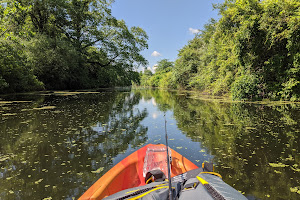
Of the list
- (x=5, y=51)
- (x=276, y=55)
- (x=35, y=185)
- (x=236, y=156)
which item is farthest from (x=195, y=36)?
(x=35, y=185)

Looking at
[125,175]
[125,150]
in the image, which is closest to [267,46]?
[125,150]

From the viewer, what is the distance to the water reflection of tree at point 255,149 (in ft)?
7.41

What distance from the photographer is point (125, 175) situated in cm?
214

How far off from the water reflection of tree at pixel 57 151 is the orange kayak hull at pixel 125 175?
537 mm

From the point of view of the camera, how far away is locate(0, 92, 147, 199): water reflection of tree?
2.26 metres

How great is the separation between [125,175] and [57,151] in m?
1.96

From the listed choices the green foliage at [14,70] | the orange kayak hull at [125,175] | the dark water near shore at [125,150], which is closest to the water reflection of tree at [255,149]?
the dark water near shore at [125,150]

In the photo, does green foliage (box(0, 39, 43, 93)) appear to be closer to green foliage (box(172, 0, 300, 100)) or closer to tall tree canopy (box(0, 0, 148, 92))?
tall tree canopy (box(0, 0, 148, 92))

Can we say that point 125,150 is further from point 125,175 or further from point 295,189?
point 295,189

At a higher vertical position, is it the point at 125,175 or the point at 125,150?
the point at 125,175

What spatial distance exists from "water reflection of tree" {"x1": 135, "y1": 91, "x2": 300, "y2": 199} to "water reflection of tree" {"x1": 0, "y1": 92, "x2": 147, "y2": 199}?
1718 millimetres

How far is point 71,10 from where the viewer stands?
63.9 ft

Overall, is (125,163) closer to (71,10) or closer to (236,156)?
(236,156)

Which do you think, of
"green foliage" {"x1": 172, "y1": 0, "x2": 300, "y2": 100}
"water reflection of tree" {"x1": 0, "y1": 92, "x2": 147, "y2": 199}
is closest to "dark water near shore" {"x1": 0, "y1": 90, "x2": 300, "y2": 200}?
"water reflection of tree" {"x1": 0, "y1": 92, "x2": 147, "y2": 199}
